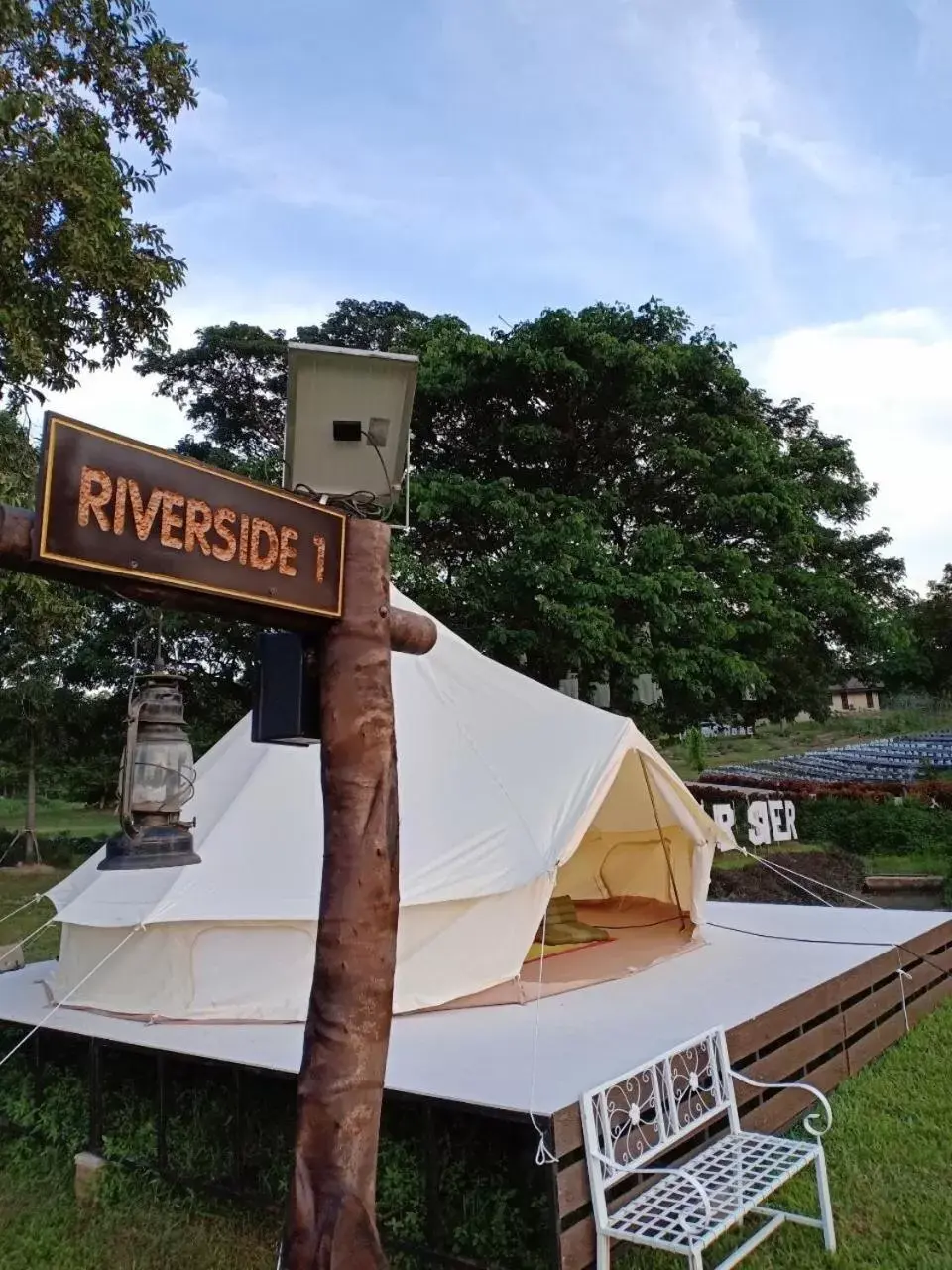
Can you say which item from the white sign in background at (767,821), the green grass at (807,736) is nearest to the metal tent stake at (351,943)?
the white sign in background at (767,821)

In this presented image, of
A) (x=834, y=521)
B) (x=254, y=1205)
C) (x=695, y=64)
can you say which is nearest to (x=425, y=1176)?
(x=254, y=1205)

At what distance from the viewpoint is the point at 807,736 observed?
30.8m

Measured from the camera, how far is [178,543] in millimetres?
1938

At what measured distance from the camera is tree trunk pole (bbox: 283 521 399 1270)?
1998 mm

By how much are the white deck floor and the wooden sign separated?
196 centimetres

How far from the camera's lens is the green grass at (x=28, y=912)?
8734 mm

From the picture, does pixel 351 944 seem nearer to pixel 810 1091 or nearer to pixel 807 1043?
pixel 810 1091

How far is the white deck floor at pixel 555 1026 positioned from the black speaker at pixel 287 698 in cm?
158

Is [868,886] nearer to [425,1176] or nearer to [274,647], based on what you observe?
[425,1176]

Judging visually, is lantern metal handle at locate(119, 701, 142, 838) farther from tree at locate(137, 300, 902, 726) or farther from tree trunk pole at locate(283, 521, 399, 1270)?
tree at locate(137, 300, 902, 726)

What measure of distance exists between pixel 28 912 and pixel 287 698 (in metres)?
Result: 11.3

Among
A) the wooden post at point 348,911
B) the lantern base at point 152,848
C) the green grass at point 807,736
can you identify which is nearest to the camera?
the wooden post at point 348,911

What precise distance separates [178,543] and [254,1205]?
2.94 m

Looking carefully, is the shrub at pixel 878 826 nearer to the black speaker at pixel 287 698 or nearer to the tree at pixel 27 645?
the tree at pixel 27 645
